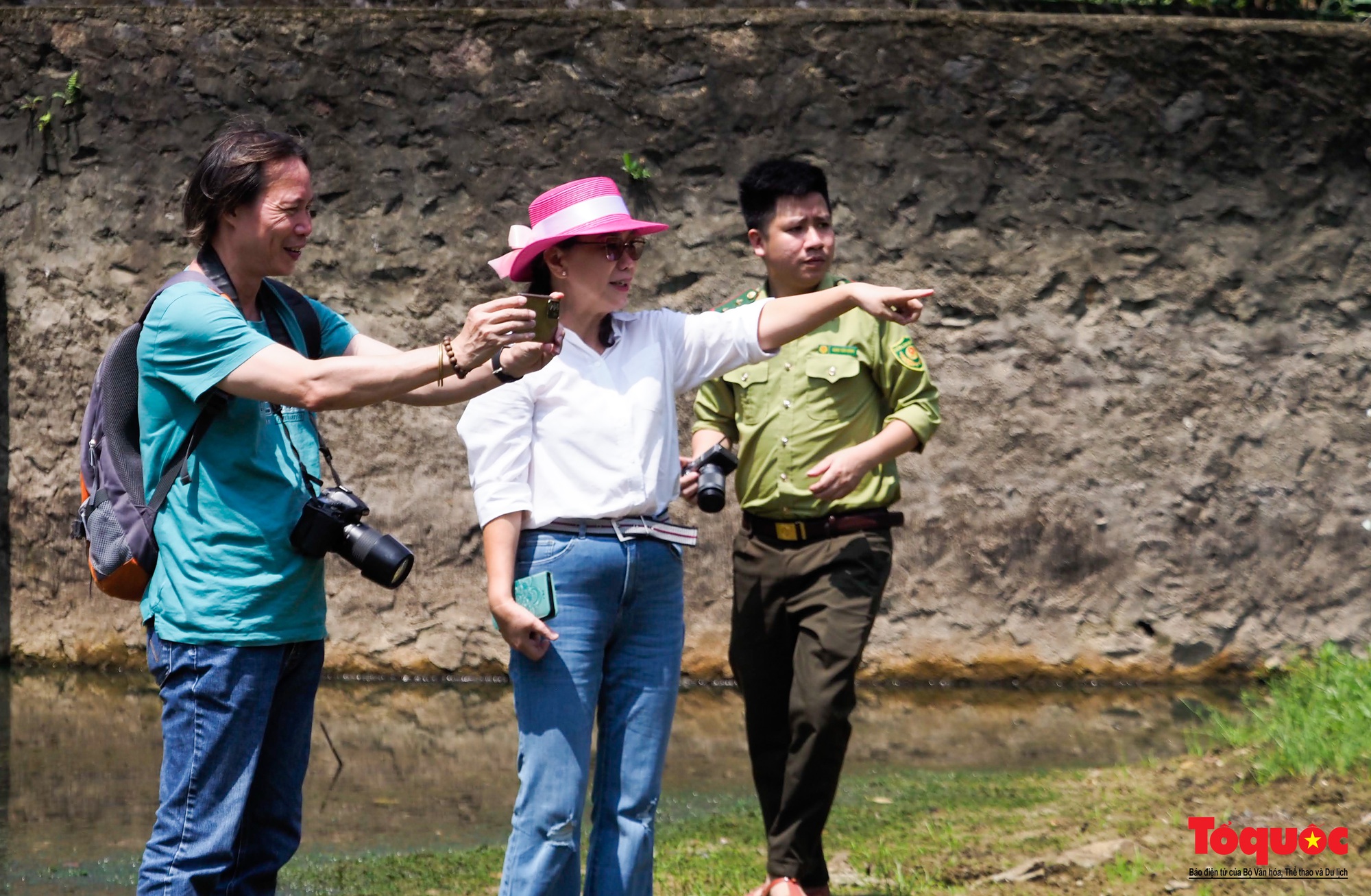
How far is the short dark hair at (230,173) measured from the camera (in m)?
2.71

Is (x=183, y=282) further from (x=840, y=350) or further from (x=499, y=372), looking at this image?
(x=840, y=350)

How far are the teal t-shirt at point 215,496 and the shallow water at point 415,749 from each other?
1.58m

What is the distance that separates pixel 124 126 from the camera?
19.6 ft

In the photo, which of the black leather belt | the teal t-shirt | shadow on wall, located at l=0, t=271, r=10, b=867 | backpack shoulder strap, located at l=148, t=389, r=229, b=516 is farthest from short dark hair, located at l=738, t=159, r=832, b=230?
shadow on wall, located at l=0, t=271, r=10, b=867

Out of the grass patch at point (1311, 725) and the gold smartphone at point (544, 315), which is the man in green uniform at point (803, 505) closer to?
the gold smartphone at point (544, 315)

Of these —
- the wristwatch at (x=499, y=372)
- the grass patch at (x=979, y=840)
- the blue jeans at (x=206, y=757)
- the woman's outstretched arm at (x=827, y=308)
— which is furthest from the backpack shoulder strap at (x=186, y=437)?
the grass patch at (x=979, y=840)

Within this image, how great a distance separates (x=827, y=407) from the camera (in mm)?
3809

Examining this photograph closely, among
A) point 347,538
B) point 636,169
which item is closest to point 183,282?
point 347,538

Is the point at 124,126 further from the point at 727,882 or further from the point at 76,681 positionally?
the point at 727,882

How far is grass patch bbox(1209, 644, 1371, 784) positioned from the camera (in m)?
4.14

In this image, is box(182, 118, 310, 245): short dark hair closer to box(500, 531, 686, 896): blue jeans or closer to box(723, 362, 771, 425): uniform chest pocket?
box(500, 531, 686, 896): blue jeans

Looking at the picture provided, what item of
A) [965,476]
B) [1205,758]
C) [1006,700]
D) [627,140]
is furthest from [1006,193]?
[1205,758]

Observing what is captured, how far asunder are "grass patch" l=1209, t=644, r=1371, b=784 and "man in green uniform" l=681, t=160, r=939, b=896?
1.44 meters

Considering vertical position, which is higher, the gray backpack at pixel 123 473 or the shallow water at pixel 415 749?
the gray backpack at pixel 123 473
